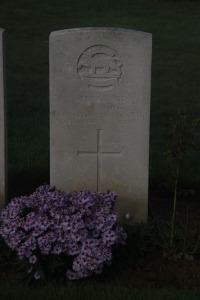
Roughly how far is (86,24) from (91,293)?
14269mm

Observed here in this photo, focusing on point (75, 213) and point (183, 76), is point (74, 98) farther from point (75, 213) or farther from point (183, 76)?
point (183, 76)

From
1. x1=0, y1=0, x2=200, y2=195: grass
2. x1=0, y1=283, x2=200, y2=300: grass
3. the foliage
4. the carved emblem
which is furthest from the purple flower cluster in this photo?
x1=0, y1=0, x2=200, y2=195: grass

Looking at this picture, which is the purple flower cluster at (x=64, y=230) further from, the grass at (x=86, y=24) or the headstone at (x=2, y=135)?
the grass at (x=86, y=24)

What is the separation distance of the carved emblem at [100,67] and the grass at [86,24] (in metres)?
1.37

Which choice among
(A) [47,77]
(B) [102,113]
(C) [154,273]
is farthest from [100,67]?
(A) [47,77]

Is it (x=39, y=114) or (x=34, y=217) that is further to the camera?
(x=39, y=114)

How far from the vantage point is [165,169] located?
7188 millimetres

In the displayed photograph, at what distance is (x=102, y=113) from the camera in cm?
553

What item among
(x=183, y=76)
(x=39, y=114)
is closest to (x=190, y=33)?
(x=183, y=76)

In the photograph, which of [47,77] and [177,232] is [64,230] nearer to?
[177,232]

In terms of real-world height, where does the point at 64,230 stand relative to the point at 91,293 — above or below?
above

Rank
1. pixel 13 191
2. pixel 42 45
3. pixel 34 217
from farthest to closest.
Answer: pixel 42 45, pixel 13 191, pixel 34 217

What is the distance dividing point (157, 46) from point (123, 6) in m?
6.47

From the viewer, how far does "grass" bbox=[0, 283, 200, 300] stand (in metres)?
4.51
